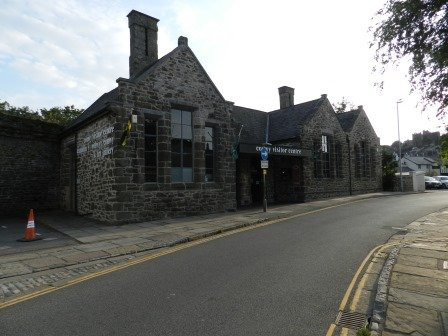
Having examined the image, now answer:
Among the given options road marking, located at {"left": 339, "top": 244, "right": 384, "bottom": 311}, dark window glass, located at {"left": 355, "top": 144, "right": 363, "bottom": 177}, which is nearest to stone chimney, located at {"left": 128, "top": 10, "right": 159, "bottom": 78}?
road marking, located at {"left": 339, "top": 244, "right": 384, "bottom": 311}

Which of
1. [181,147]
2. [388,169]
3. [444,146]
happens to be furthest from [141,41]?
[388,169]

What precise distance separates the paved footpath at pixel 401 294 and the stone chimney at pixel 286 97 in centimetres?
2372

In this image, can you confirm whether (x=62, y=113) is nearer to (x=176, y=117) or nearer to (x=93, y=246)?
(x=176, y=117)

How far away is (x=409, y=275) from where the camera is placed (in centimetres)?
693

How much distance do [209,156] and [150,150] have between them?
11.5ft

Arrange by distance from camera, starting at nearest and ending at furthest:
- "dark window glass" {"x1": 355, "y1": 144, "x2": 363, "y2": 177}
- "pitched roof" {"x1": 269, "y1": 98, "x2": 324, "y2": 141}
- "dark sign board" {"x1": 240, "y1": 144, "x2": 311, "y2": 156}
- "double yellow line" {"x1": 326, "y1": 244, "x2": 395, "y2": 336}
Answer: "double yellow line" {"x1": 326, "y1": 244, "x2": 395, "y2": 336} < "dark sign board" {"x1": 240, "y1": 144, "x2": 311, "y2": 156} < "pitched roof" {"x1": 269, "y1": 98, "x2": 324, "y2": 141} < "dark window glass" {"x1": 355, "y1": 144, "x2": 363, "y2": 177}

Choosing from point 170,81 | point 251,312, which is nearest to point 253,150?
point 170,81

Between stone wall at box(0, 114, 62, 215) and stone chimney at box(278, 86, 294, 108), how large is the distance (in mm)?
19141

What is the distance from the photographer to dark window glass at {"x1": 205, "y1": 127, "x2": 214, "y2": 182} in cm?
1831

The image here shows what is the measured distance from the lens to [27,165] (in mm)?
20250

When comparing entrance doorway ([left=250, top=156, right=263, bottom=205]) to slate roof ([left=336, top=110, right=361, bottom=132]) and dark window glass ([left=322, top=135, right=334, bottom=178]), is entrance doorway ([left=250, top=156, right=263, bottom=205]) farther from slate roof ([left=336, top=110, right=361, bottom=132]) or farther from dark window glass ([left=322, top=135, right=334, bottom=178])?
slate roof ([left=336, top=110, right=361, bottom=132])

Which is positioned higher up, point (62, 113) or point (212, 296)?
point (62, 113)

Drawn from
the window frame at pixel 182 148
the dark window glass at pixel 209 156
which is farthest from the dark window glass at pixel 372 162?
the window frame at pixel 182 148

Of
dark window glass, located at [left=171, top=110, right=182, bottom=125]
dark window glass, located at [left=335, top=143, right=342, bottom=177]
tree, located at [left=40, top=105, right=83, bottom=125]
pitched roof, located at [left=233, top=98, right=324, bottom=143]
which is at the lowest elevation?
dark window glass, located at [left=335, top=143, right=342, bottom=177]
